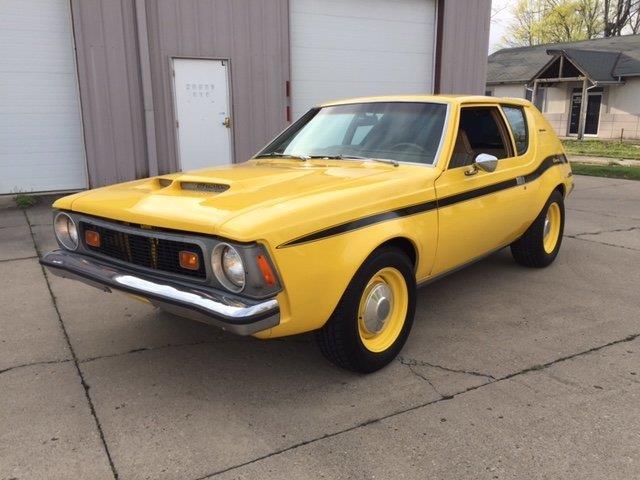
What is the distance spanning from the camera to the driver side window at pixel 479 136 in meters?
4.06

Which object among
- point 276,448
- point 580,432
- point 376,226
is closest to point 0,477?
point 276,448

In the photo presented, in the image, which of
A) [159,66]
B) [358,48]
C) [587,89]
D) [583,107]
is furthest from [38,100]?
[583,107]

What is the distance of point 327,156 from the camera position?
4234 mm

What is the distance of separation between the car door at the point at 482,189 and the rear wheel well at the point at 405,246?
239 mm

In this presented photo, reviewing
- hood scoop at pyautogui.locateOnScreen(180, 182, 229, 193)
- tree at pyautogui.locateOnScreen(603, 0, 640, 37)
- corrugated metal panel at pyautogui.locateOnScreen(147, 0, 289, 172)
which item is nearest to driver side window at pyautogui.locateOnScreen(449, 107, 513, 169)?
hood scoop at pyautogui.locateOnScreen(180, 182, 229, 193)

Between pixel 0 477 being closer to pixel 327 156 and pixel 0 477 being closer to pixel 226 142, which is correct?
pixel 327 156

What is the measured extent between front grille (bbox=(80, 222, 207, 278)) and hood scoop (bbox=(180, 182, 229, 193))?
465 mm

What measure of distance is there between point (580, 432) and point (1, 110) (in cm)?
925

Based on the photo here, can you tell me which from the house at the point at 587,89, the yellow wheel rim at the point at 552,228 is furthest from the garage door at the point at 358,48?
the house at the point at 587,89

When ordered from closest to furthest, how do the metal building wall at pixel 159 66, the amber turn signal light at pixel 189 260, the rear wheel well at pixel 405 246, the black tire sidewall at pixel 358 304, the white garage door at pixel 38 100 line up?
the amber turn signal light at pixel 189 260 < the black tire sidewall at pixel 358 304 < the rear wheel well at pixel 405 246 < the white garage door at pixel 38 100 < the metal building wall at pixel 159 66

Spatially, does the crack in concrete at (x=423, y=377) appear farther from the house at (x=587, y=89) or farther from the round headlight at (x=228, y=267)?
the house at (x=587, y=89)

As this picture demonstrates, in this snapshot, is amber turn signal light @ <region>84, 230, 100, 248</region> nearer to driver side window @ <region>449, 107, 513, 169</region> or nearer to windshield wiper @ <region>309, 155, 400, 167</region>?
windshield wiper @ <region>309, 155, 400, 167</region>

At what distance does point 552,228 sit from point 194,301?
13.7 ft

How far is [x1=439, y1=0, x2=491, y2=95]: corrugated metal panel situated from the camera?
39.5 feet
